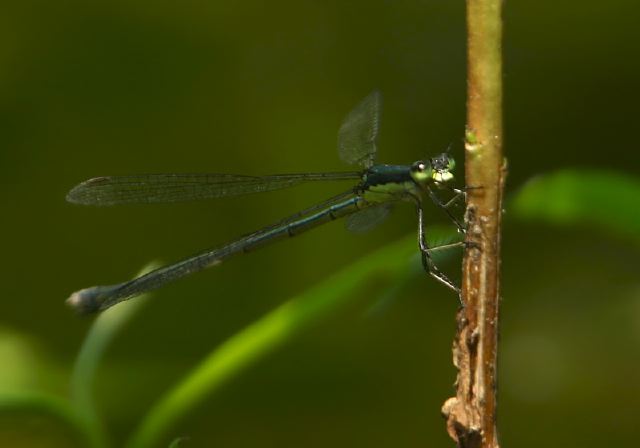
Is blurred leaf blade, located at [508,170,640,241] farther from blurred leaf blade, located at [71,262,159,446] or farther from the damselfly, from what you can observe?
blurred leaf blade, located at [71,262,159,446]

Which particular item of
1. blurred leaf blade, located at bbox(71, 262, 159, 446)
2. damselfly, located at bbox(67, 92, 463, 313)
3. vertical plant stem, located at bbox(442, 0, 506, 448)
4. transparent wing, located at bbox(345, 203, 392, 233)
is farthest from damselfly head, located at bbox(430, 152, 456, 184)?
vertical plant stem, located at bbox(442, 0, 506, 448)

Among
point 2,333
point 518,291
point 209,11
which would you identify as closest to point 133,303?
point 2,333

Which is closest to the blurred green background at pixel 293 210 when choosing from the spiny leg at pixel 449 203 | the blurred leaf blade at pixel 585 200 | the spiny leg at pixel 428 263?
the spiny leg at pixel 449 203

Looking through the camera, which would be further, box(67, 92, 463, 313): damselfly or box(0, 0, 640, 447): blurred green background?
box(0, 0, 640, 447): blurred green background

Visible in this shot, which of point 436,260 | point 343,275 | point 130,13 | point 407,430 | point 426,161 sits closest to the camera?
point 343,275

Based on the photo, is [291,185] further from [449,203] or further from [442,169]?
[449,203]

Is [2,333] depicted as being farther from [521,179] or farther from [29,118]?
[521,179]
